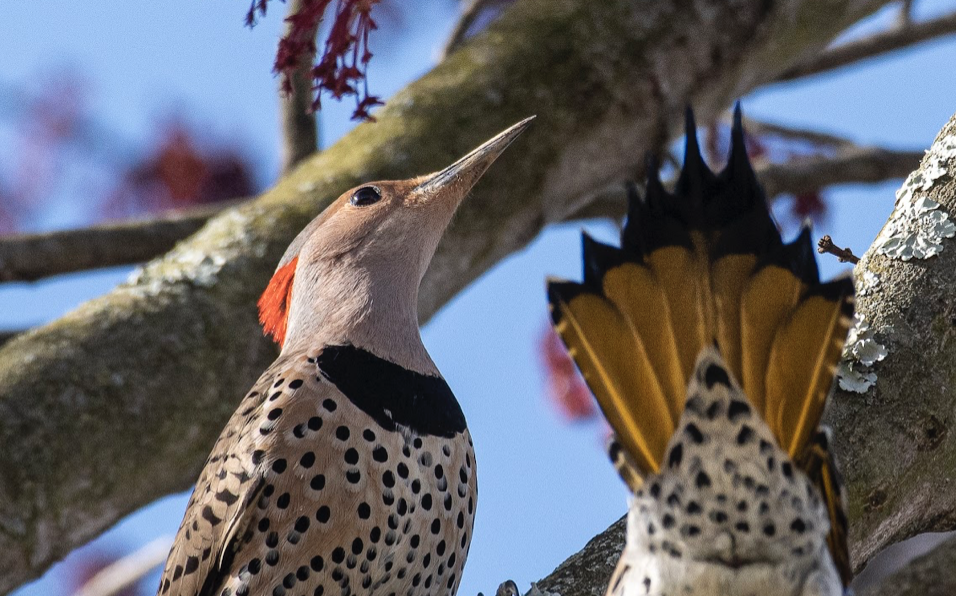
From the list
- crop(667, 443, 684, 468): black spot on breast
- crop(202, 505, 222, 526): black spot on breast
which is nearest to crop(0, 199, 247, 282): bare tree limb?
crop(202, 505, 222, 526): black spot on breast

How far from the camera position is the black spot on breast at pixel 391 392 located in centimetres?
353

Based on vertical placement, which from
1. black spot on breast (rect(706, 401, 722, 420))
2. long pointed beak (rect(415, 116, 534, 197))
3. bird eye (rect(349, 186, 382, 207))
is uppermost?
bird eye (rect(349, 186, 382, 207))

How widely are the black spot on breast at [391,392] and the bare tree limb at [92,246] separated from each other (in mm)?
2054

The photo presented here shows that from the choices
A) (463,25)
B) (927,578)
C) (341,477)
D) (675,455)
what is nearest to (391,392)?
(341,477)

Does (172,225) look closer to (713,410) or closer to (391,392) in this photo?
(391,392)

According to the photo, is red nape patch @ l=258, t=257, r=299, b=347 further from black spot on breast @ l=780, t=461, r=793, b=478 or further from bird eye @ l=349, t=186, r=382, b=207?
black spot on breast @ l=780, t=461, r=793, b=478

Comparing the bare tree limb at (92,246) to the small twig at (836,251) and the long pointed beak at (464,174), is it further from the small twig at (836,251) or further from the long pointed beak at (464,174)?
the small twig at (836,251)

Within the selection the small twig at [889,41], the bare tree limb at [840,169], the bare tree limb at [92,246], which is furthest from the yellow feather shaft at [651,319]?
the small twig at [889,41]

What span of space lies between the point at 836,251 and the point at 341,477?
143 cm

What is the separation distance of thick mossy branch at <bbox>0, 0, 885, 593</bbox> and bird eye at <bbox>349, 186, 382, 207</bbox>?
757 millimetres

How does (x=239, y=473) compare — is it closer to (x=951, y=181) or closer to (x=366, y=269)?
(x=366, y=269)

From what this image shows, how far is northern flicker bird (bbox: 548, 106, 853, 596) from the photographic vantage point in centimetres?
275

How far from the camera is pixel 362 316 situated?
3.84m

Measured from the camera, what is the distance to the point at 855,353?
336cm
